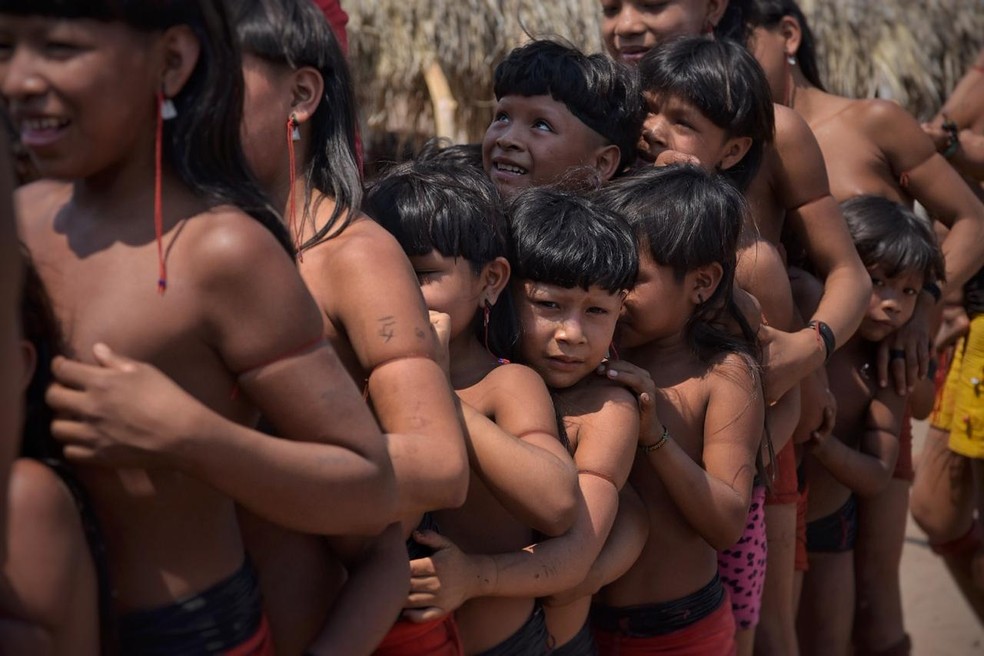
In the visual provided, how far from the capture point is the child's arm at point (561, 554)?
2307 millimetres

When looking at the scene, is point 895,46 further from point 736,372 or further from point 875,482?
point 736,372

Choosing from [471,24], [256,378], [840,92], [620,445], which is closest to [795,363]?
[620,445]

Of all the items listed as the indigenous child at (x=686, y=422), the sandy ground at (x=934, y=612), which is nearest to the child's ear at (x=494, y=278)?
the indigenous child at (x=686, y=422)

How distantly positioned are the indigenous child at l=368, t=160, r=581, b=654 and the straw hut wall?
17.2 ft

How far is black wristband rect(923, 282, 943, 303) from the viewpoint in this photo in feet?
13.8

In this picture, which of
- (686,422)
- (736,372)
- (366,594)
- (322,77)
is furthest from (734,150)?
(366,594)

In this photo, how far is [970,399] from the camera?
5.36 m

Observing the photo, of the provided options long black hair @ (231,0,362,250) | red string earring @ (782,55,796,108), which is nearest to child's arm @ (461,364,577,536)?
long black hair @ (231,0,362,250)

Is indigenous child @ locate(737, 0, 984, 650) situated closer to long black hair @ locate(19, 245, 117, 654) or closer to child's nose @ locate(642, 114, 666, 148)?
child's nose @ locate(642, 114, 666, 148)

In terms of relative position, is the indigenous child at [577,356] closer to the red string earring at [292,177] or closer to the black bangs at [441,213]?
the black bangs at [441,213]

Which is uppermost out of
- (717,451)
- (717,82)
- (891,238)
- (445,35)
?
(717,82)

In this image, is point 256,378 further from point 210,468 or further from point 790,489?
point 790,489

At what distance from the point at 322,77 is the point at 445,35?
263 inches

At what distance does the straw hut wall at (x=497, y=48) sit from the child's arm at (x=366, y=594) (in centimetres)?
594
